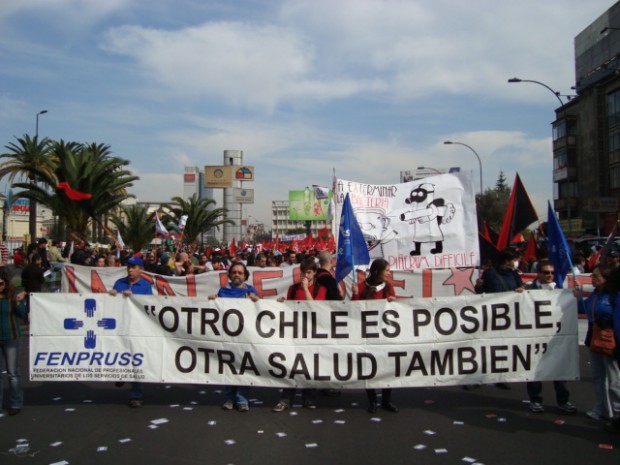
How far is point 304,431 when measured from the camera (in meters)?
5.53

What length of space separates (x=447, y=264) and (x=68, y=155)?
17.7 m

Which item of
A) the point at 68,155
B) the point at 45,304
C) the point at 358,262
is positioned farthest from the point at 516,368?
the point at 68,155

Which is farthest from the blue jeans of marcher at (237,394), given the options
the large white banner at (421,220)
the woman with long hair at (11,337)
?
the large white banner at (421,220)

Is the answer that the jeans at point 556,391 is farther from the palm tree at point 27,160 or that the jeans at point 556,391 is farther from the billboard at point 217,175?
the billboard at point 217,175

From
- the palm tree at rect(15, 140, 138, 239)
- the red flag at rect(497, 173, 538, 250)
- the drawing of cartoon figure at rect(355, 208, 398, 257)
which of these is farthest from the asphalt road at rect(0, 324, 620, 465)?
the palm tree at rect(15, 140, 138, 239)

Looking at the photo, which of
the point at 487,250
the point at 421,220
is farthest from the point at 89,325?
the point at 487,250

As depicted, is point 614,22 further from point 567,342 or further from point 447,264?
point 567,342

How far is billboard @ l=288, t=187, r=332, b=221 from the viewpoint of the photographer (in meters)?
70.8

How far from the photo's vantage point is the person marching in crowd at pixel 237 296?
245 inches

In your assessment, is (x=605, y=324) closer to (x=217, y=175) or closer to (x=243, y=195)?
(x=217, y=175)

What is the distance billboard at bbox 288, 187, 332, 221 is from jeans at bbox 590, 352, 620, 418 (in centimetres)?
6496

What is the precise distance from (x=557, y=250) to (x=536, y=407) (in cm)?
174

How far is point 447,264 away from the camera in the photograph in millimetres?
9914

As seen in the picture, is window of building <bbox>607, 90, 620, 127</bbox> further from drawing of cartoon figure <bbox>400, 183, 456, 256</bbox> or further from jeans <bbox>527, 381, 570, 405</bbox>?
jeans <bbox>527, 381, 570, 405</bbox>
